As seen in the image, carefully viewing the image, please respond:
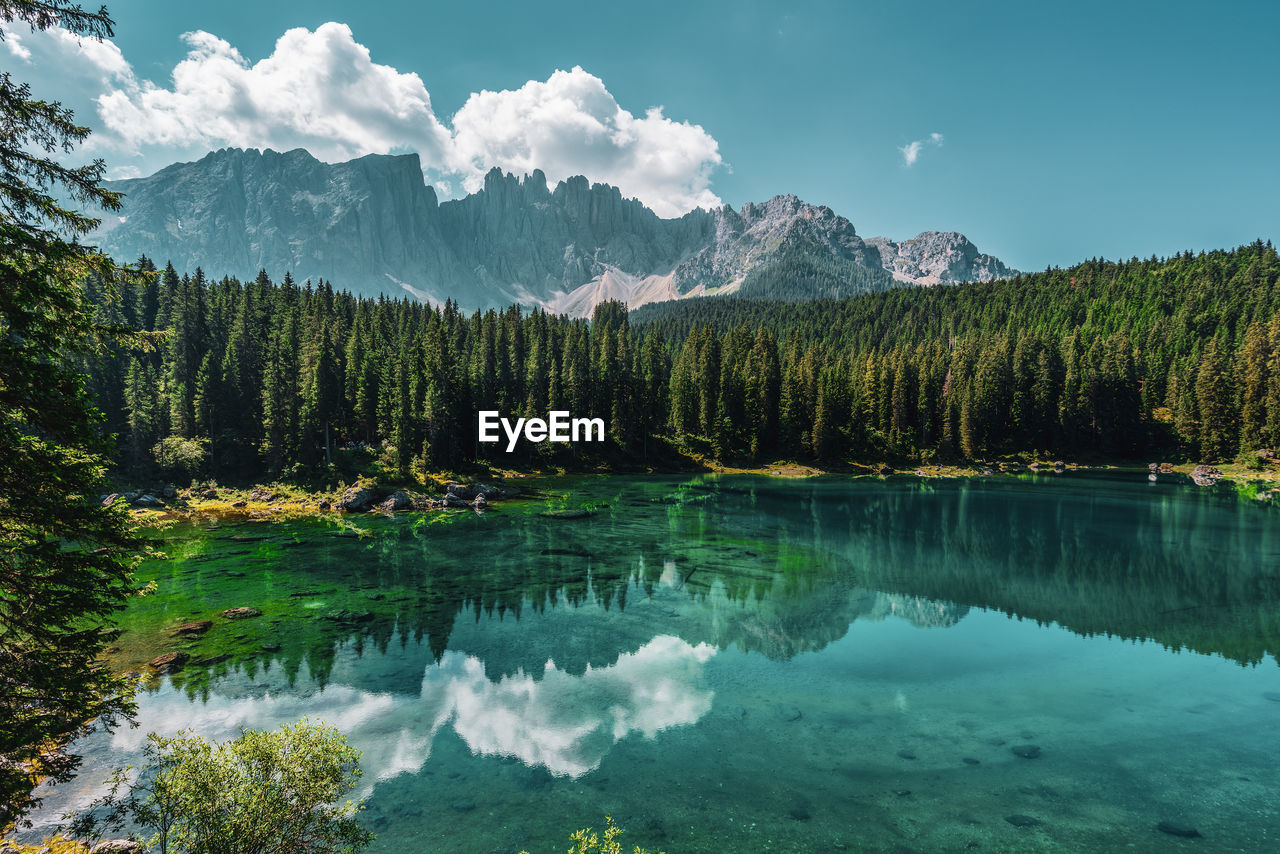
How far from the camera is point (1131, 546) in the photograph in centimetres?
5788

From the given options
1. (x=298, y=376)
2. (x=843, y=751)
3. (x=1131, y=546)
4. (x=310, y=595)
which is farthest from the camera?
(x=298, y=376)

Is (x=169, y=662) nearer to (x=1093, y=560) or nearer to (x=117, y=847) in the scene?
(x=117, y=847)

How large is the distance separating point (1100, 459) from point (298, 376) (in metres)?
162

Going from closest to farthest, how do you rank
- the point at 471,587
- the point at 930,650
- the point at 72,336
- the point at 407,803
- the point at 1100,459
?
the point at 72,336
the point at 407,803
the point at 930,650
the point at 471,587
the point at 1100,459

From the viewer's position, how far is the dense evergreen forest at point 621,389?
3314 inches

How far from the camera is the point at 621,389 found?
11762 centimetres

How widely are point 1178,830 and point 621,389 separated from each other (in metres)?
103

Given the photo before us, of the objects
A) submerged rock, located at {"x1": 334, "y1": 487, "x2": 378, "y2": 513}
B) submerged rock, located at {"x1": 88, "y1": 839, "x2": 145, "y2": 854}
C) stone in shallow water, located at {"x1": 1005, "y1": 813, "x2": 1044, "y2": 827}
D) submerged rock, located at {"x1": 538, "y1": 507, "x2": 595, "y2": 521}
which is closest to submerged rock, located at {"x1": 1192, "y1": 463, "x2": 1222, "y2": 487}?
submerged rock, located at {"x1": 538, "y1": 507, "x2": 595, "y2": 521}

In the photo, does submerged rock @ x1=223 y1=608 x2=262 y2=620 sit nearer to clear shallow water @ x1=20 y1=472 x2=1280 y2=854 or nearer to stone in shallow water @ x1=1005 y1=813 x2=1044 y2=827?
clear shallow water @ x1=20 y1=472 x2=1280 y2=854

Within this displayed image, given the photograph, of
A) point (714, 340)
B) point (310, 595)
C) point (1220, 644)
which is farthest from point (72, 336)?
point (714, 340)

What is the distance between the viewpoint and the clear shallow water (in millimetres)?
19391

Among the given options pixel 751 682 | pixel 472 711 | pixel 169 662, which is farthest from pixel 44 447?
pixel 751 682

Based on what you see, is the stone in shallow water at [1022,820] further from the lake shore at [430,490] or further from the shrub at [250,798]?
the lake shore at [430,490]

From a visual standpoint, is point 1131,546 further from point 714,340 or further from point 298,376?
point 298,376
